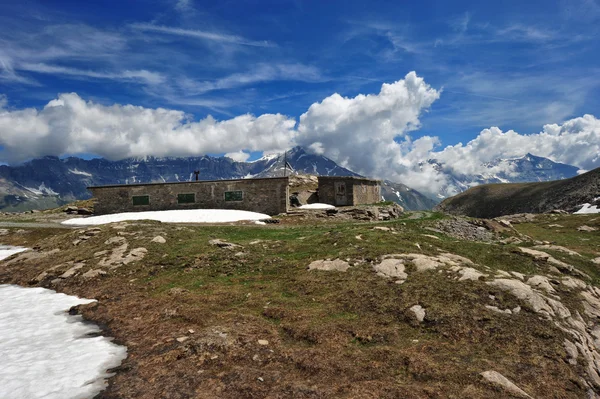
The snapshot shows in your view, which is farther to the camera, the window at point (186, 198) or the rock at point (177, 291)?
the window at point (186, 198)

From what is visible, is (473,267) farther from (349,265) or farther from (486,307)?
(349,265)

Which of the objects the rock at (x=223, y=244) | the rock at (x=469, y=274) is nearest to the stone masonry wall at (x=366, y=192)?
the rock at (x=223, y=244)

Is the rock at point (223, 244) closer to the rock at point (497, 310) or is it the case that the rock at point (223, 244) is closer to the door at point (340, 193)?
the rock at point (497, 310)

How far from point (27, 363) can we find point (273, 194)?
35.5 m

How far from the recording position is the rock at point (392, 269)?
567 inches

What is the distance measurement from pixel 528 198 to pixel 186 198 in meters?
130

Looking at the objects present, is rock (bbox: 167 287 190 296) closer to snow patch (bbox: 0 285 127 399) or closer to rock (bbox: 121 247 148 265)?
snow patch (bbox: 0 285 127 399)

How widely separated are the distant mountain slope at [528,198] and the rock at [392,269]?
100 m

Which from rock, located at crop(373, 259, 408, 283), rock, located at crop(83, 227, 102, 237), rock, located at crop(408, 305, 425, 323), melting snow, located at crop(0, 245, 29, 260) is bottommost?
melting snow, located at crop(0, 245, 29, 260)

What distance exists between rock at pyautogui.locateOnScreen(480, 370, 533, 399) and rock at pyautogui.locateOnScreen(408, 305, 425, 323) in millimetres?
3152

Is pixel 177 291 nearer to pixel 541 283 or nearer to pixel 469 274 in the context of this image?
pixel 469 274

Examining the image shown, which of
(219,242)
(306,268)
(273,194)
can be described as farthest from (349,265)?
(273,194)

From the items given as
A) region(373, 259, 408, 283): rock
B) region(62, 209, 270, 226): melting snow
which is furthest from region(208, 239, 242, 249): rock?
region(62, 209, 270, 226): melting snow

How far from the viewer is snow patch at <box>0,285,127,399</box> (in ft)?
26.8
